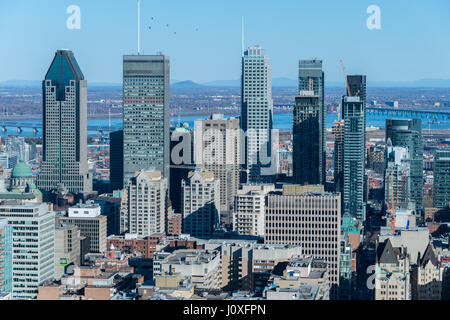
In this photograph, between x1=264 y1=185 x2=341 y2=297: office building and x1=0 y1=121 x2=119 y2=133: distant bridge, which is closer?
x1=264 y1=185 x2=341 y2=297: office building

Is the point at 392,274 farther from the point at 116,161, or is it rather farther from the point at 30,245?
the point at 116,161

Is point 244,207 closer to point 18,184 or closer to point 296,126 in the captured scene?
point 18,184

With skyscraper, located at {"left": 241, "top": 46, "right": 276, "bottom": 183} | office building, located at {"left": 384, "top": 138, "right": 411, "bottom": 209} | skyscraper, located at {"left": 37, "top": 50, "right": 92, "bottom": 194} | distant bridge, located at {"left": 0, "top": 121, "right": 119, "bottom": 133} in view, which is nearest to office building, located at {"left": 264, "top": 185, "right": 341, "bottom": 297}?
office building, located at {"left": 384, "top": 138, "right": 411, "bottom": 209}

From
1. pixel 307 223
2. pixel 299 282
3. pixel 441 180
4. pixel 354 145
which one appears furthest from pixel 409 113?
pixel 299 282

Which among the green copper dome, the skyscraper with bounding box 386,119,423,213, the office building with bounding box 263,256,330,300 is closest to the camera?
the office building with bounding box 263,256,330,300

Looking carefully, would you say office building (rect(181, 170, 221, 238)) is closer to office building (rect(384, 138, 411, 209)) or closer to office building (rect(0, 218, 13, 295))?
office building (rect(384, 138, 411, 209))

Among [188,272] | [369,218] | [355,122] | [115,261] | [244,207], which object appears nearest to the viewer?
[188,272]

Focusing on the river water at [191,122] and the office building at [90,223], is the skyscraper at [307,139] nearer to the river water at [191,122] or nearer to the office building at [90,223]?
the river water at [191,122]

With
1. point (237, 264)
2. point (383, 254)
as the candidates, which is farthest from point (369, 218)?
point (237, 264)
